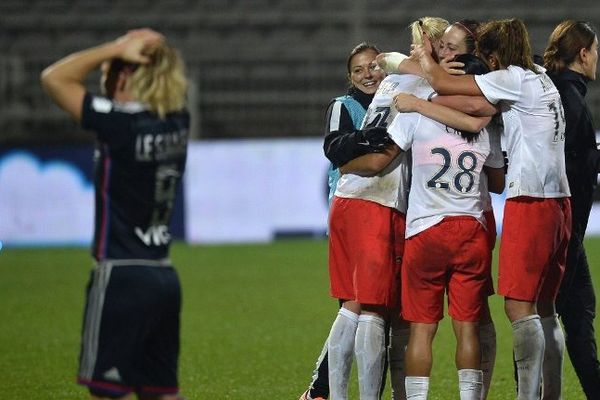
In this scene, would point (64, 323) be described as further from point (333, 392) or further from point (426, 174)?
point (426, 174)

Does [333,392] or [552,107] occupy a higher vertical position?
[552,107]

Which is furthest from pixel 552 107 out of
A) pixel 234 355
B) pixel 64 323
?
pixel 64 323

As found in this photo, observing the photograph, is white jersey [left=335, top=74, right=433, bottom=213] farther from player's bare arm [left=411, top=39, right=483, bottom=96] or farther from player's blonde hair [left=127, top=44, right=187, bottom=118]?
player's blonde hair [left=127, top=44, right=187, bottom=118]

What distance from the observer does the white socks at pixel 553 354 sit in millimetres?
5906

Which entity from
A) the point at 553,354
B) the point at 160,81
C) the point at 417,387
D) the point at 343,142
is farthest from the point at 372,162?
the point at 160,81

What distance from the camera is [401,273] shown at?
5.74 meters

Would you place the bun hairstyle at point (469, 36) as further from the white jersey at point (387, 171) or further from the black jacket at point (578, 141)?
the black jacket at point (578, 141)

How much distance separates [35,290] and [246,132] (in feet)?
34.7

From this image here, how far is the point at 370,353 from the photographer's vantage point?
580 centimetres

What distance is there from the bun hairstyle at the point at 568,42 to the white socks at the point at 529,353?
4.38ft

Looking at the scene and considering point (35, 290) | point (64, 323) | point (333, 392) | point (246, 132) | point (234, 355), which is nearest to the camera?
point (333, 392)

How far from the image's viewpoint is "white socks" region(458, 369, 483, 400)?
5547 millimetres

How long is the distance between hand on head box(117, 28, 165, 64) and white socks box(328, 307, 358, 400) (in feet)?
6.86

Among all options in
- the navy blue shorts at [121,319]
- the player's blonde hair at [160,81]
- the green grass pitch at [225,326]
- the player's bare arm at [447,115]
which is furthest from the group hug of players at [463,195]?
the green grass pitch at [225,326]
